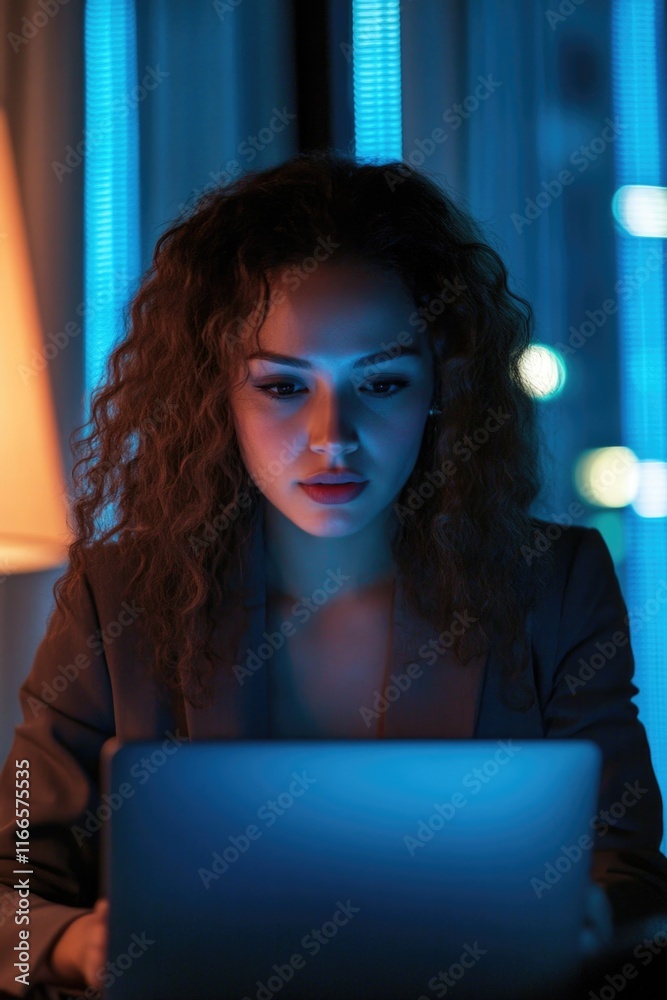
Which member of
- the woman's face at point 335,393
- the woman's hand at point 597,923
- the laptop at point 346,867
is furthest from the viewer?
the woman's face at point 335,393

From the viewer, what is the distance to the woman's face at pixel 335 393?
1.14m

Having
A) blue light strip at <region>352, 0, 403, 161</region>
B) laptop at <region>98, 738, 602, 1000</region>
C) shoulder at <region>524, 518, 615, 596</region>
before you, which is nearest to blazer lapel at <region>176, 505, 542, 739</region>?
shoulder at <region>524, 518, 615, 596</region>

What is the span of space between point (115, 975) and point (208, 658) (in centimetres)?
56

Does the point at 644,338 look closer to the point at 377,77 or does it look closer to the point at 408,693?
the point at 377,77

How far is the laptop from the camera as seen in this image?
0.69 meters

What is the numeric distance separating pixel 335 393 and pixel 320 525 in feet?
0.56

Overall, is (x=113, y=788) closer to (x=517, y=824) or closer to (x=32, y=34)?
(x=517, y=824)

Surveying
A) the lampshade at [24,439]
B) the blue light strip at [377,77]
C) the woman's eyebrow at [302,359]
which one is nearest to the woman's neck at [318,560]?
the woman's eyebrow at [302,359]

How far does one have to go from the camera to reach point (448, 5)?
1879mm

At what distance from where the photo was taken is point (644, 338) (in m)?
1.91

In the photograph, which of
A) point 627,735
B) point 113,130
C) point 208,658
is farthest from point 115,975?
point 113,130

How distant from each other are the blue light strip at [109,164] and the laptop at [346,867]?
1332mm

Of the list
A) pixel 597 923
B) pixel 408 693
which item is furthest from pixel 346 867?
pixel 408 693

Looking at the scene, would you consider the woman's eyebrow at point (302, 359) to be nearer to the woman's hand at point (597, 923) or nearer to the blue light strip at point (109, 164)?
the woman's hand at point (597, 923)
